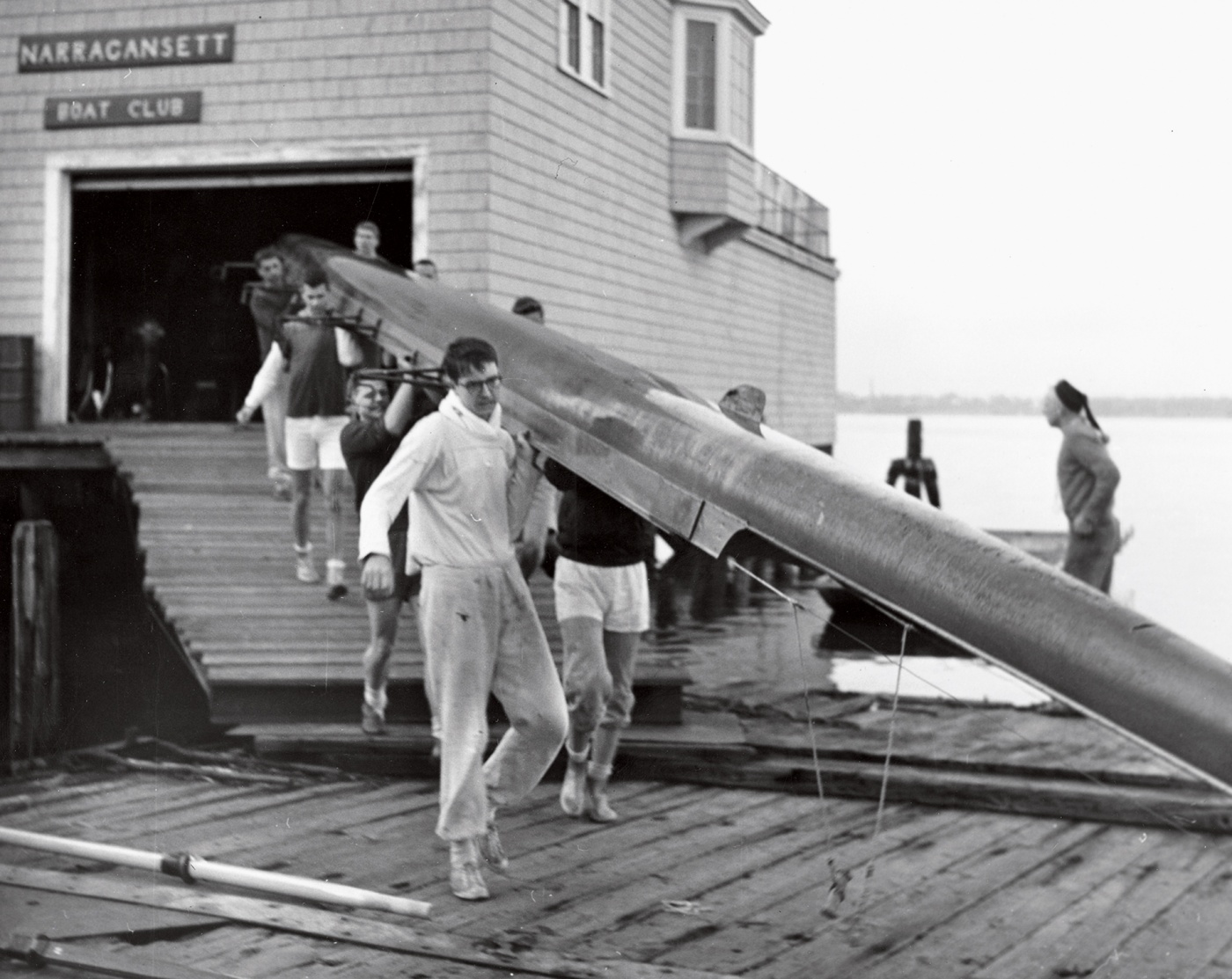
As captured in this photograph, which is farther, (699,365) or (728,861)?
(699,365)

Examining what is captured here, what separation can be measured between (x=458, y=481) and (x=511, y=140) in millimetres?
2115

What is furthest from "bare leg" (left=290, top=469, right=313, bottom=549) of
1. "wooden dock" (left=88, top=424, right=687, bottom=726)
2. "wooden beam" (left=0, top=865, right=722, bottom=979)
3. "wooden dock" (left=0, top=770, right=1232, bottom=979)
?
"wooden beam" (left=0, top=865, right=722, bottom=979)

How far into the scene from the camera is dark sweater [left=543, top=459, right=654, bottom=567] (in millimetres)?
5062

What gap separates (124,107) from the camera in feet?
20.3

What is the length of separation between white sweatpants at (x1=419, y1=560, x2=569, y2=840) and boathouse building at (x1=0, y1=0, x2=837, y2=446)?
1331mm

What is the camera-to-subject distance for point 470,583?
14.2 feet

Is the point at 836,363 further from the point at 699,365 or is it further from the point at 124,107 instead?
the point at 124,107

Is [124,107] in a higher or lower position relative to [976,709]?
higher

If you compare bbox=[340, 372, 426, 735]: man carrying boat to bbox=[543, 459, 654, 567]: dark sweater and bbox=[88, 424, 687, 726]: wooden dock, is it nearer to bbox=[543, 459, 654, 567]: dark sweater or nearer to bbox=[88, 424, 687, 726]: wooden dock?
bbox=[88, 424, 687, 726]: wooden dock

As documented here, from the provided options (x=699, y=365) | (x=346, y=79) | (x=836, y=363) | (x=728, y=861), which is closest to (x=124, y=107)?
(x=346, y=79)

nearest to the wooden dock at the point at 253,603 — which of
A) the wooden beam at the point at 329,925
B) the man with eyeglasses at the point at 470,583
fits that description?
the wooden beam at the point at 329,925

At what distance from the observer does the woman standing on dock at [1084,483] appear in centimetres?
431

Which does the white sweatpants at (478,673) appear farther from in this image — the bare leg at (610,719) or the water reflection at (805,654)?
the water reflection at (805,654)

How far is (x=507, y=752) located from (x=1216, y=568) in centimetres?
400
